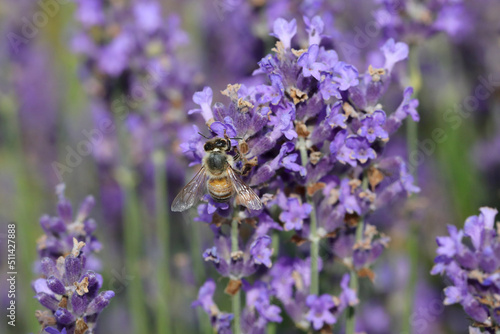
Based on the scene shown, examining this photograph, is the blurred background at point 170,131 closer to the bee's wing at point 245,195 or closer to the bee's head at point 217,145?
the bee's head at point 217,145

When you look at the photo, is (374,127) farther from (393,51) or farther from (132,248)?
(132,248)

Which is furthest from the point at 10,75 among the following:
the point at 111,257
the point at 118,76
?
the point at 111,257

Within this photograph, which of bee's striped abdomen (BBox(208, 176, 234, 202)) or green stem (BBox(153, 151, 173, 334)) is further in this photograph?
green stem (BBox(153, 151, 173, 334))

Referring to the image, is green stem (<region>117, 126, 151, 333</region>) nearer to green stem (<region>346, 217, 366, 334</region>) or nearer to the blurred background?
the blurred background

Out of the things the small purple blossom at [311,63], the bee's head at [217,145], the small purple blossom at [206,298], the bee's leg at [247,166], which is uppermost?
the small purple blossom at [311,63]

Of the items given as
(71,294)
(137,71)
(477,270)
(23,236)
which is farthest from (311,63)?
(23,236)

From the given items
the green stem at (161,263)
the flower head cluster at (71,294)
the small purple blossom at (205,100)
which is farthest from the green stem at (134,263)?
the small purple blossom at (205,100)

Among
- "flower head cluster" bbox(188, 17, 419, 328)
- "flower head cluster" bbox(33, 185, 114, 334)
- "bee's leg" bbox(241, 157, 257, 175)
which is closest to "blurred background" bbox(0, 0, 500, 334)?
"flower head cluster" bbox(188, 17, 419, 328)

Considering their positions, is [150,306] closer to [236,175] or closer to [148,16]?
[148,16]
